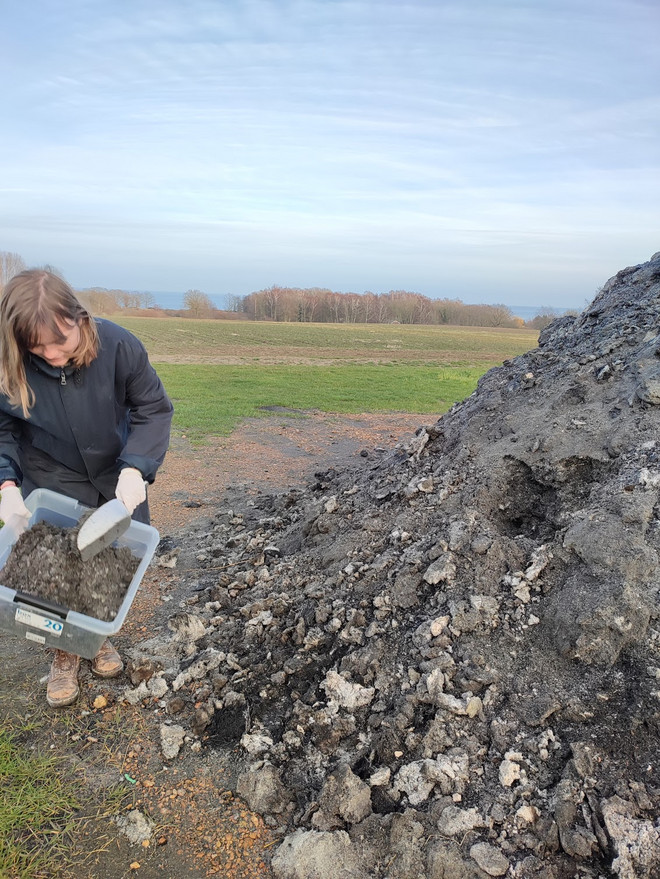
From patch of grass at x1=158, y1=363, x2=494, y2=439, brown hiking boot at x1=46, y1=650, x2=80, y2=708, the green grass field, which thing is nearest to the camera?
brown hiking boot at x1=46, y1=650, x2=80, y2=708

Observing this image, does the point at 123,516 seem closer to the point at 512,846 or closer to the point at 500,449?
the point at 512,846

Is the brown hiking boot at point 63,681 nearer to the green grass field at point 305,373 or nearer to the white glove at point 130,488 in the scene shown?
the white glove at point 130,488

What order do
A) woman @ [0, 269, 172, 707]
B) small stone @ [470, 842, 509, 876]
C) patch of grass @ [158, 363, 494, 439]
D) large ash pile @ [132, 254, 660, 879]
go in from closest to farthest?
small stone @ [470, 842, 509, 876]
large ash pile @ [132, 254, 660, 879]
woman @ [0, 269, 172, 707]
patch of grass @ [158, 363, 494, 439]

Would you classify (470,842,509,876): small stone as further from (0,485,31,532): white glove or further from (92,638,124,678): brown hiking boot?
(0,485,31,532): white glove

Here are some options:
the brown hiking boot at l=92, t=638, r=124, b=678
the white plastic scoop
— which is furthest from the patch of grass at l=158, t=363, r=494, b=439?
the white plastic scoop

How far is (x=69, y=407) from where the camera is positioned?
2.78 meters

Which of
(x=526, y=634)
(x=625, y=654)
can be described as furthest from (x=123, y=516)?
(x=625, y=654)

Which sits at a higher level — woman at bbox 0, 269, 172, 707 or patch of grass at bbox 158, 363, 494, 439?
woman at bbox 0, 269, 172, 707

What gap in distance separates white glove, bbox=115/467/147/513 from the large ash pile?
1116 millimetres

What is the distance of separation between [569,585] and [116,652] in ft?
8.18

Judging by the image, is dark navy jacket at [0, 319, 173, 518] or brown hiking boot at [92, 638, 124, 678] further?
brown hiking boot at [92, 638, 124, 678]

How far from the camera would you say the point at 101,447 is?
2947 millimetres

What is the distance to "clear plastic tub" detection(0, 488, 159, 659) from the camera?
2.58 metres

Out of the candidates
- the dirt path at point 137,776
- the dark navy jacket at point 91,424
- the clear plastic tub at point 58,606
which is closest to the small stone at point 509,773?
the dirt path at point 137,776
